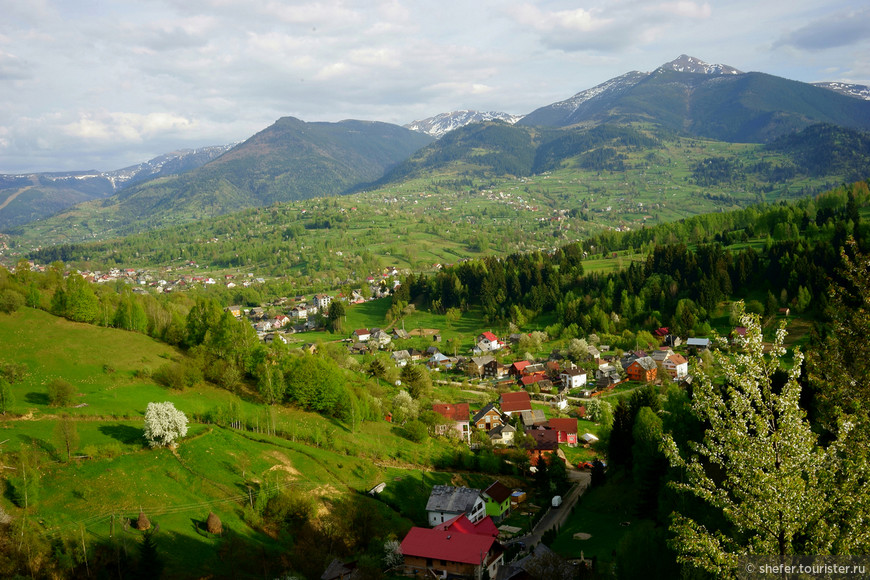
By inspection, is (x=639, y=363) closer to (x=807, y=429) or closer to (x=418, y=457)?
(x=418, y=457)

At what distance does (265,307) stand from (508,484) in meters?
113

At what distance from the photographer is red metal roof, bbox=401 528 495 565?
32406mm

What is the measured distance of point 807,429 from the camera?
31.3 feet

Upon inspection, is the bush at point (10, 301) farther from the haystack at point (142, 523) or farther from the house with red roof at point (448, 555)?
the house with red roof at point (448, 555)

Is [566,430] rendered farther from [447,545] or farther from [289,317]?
[289,317]

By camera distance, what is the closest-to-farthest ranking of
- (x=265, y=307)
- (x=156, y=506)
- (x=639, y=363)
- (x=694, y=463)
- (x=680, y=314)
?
(x=694, y=463) < (x=156, y=506) < (x=639, y=363) < (x=680, y=314) < (x=265, y=307)

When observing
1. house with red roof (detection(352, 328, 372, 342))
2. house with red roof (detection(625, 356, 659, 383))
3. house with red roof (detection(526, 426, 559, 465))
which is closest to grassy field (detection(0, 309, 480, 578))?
house with red roof (detection(526, 426, 559, 465))

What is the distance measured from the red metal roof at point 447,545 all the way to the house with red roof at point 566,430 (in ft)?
88.8

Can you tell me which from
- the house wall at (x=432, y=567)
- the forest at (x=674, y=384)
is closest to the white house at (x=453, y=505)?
the forest at (x=674, y=384)

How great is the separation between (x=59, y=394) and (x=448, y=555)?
96.0 ft

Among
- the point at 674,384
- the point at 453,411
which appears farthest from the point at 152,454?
the point at 674,384

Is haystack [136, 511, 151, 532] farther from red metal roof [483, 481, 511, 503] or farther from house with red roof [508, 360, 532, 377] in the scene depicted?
house with red roof [508, 360, 532, 377]

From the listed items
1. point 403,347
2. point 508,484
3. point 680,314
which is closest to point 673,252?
point 680,314

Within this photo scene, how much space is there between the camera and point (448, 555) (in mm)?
32500
